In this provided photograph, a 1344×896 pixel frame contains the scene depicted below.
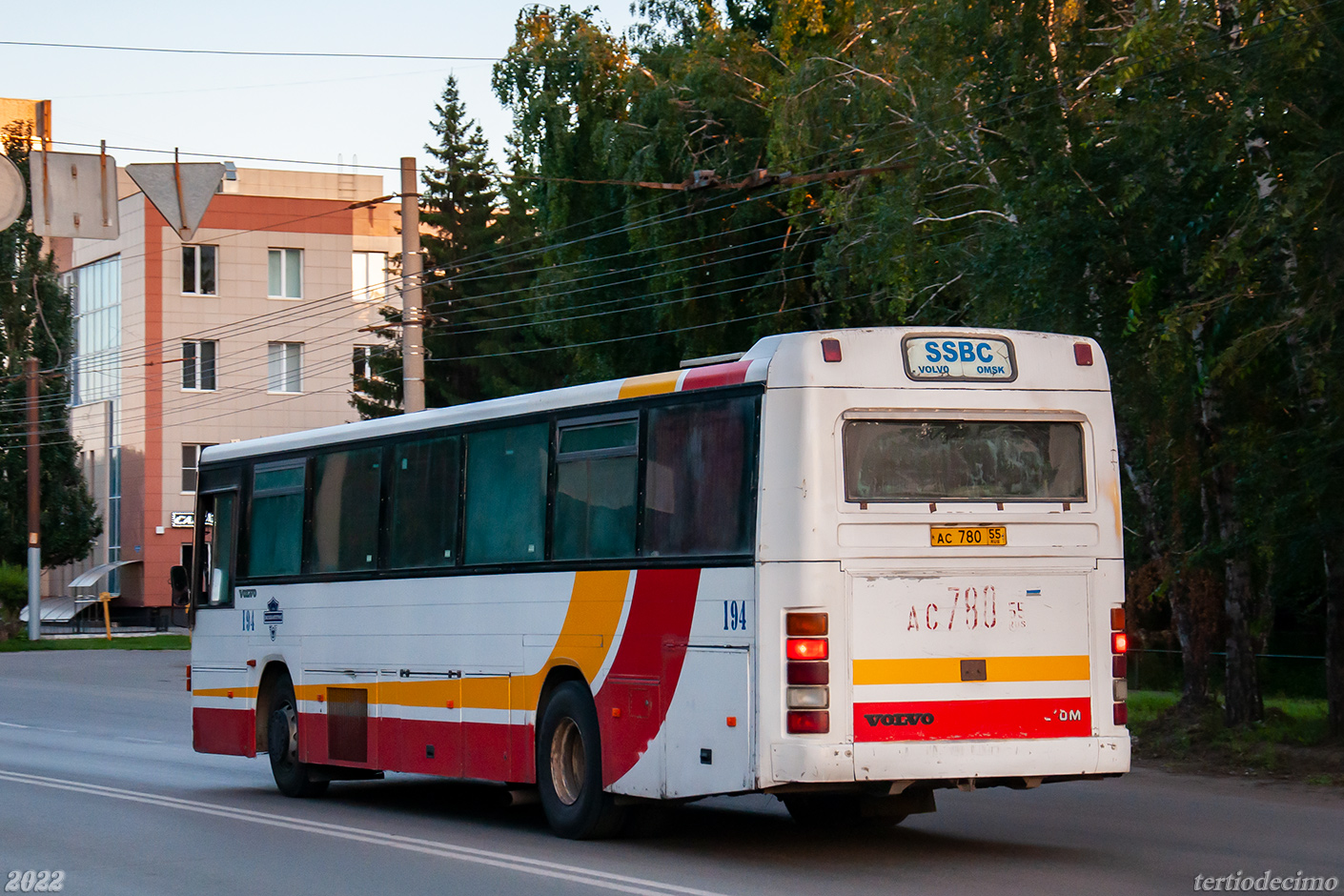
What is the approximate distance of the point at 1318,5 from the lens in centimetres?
1509

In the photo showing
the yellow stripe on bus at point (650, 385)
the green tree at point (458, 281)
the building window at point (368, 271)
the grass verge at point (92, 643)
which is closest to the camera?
the yellow stripe on bus at point (650, 385)

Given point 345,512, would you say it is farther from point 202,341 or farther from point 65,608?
point 65,608

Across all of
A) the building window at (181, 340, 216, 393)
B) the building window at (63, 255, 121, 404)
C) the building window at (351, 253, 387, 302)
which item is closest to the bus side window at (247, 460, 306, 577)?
the building window at (181, 340, 216, 393)

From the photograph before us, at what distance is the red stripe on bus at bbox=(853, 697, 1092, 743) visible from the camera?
34.0 feet

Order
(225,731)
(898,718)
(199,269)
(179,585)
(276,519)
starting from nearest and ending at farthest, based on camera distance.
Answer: (898,718)
(276,519)
(225,731)
(179,585)
(199,269)

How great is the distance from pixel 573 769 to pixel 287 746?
4.41 meters

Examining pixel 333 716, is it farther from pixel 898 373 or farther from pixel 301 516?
pixel 898 373

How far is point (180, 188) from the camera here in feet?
56.1

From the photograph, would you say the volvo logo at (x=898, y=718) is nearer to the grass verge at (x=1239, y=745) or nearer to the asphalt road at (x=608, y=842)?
the asphalt road at (x=608, y=842)

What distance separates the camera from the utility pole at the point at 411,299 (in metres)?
26.7

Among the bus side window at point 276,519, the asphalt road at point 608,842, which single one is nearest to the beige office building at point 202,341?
the bus side window at point 276,519

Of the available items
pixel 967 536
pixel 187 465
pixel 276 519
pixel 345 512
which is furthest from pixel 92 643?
pixel 967 536

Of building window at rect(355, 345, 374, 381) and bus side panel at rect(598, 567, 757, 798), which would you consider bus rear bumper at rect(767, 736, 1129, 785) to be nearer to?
bus side panel at rect(598, 567, 757, 798)

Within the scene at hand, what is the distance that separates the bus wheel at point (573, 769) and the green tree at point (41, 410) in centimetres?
4745
